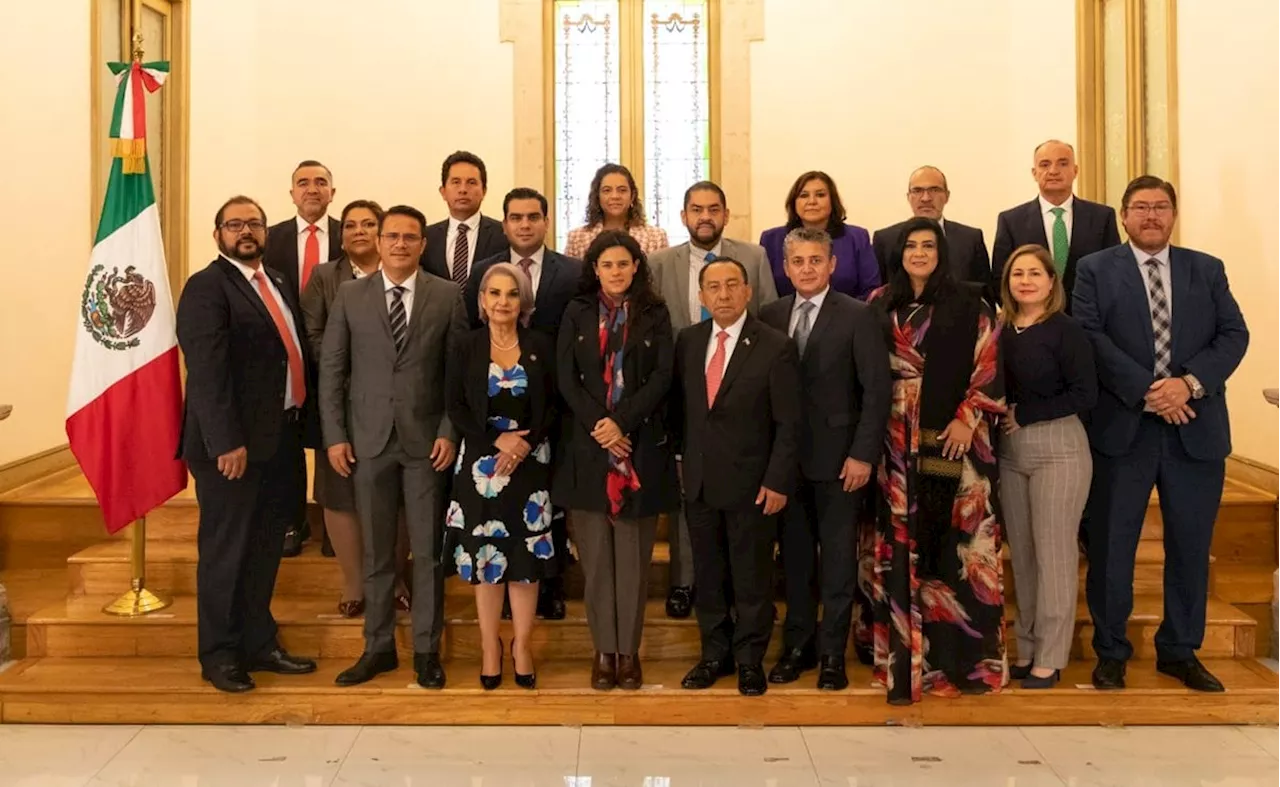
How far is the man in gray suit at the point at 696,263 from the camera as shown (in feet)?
13.4

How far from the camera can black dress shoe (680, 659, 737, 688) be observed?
3.83 metres

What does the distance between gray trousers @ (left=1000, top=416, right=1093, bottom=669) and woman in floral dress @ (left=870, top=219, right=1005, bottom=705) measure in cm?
11

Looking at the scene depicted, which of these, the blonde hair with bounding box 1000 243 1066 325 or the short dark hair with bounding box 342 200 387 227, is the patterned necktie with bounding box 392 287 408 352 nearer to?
the short dark hair with bounding box 342 200 387 227

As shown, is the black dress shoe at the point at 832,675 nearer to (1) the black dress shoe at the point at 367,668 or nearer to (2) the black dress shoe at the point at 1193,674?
(2) the black dress shoe at the point at 1193,674

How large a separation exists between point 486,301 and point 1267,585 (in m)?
3.42

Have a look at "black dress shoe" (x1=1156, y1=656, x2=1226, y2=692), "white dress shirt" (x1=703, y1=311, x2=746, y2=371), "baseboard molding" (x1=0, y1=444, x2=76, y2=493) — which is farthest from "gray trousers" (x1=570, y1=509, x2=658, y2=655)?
"baseboard molding" (x1=0, y1=444, x2=76, y2=493)

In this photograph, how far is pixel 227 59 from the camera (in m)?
7.08

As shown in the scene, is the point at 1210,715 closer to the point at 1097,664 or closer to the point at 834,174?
the point at 1097,664

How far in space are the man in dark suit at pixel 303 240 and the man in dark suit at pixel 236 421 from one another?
59cm

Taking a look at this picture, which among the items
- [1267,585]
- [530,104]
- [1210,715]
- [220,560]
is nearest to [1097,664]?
[1210,715]

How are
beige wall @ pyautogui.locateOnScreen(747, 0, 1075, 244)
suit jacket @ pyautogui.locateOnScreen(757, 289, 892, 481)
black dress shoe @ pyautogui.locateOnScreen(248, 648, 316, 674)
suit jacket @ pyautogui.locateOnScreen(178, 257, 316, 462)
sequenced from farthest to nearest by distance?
beige wall @ pyautogui.locateOnScreen(747, 0, 1075, 244)
black dress shoe @ pyautogui.locateOnScreen(248, 648, 316, 674)
suit jacket @ pyautogui.locateOnScreen(178, 257, 316, 462)
suit jacket @ pyautogui.locateOnScreen(757, 289, 892, 481)

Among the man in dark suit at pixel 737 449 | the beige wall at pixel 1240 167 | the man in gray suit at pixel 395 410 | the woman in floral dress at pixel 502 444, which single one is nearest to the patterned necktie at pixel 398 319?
the man in gray suit at pixel 395 410

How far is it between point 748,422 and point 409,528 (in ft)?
4.00

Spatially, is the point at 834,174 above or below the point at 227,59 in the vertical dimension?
below
